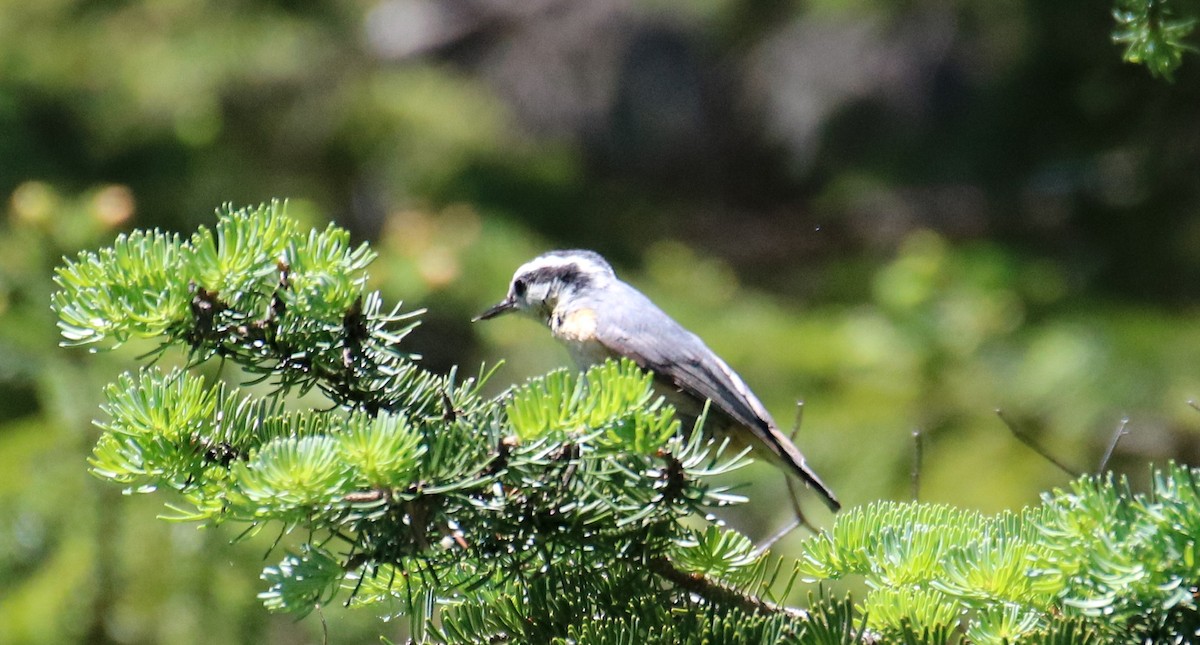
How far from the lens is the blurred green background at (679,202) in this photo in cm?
246

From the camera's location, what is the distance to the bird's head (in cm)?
245

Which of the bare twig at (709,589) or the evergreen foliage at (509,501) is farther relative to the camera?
the bare twig at (709,589)

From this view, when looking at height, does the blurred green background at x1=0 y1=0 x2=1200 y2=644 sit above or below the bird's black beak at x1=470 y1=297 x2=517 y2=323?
above

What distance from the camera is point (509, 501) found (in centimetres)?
116

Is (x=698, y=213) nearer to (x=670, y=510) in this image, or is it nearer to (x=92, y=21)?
(x=92, y=21)

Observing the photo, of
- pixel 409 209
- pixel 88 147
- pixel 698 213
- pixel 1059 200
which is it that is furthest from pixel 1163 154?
pixel 88 147

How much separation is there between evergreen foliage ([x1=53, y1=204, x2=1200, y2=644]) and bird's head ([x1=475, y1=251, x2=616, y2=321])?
1138mm

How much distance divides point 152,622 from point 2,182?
1.96 metres

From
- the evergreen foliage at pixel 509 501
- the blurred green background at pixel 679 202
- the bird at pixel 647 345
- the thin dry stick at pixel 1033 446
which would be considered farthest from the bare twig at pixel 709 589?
the blurred green background at pixel 679 202

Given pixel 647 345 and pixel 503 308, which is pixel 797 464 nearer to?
pixel 647 345

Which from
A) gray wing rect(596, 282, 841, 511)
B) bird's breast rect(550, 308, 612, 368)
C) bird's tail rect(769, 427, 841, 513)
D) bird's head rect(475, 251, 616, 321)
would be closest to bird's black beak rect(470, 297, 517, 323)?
bird's head rect(475, 251, 616, 321)

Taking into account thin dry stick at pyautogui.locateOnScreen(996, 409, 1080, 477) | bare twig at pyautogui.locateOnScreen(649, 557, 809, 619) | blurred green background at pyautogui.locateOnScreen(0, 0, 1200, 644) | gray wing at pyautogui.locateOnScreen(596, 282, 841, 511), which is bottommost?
bare twig at pyautogui.locateOnScreen(649, 557, 809, 619)

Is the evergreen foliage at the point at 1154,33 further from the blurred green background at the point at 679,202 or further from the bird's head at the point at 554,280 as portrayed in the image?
the blurred green background at the point at 679,202

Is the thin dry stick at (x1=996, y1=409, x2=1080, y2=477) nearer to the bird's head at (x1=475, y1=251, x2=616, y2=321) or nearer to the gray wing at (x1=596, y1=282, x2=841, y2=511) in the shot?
the gray wing at (x1=596, y1=282, x2=841, y2=511)
